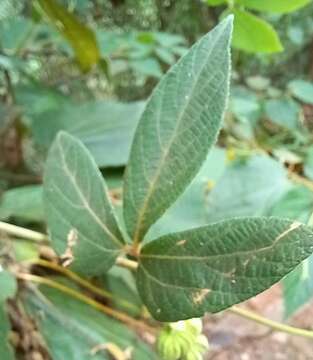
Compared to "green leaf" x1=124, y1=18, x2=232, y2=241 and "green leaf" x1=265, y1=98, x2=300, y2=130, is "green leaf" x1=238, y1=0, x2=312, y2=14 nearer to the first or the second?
"green leaf" x1=124, y1=18, x2=232, y2=241

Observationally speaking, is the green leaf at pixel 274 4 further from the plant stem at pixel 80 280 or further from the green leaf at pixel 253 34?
the plant stem at pixel 80 280

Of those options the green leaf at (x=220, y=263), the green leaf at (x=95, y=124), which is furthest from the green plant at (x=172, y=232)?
the green leaf at (x=95, y=124)

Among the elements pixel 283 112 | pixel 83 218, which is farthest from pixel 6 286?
pixel 283 112

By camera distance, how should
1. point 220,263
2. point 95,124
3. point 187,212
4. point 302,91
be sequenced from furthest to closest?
point 302,91, point 95,124, point 187,212, point 220,263

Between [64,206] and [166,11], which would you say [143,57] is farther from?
[64,206]

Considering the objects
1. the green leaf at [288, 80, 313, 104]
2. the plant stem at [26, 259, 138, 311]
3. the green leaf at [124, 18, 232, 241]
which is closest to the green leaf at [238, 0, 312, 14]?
the green leaf at [124, 18, 232, 241]

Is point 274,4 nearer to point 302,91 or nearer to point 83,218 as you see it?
point 83,218
